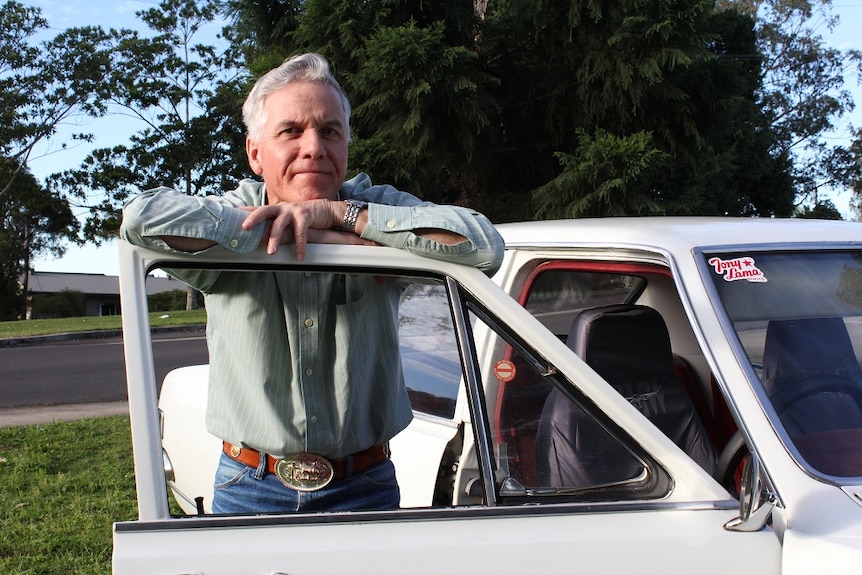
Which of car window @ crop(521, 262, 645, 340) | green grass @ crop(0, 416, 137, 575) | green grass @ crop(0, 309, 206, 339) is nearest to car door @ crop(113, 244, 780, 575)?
car window @ crop(521, 262, 645, 340)

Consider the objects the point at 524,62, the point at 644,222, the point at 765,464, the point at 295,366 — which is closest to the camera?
the point at 765,464

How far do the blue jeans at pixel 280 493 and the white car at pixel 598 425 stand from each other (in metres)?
0.08

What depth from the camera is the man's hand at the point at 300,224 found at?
→ 1.53 metres

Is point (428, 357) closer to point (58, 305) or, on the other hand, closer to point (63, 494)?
point (63, 494)

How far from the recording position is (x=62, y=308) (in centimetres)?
3203

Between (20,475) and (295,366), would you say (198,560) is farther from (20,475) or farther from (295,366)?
(20,475)

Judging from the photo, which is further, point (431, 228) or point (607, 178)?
point (607, 178)

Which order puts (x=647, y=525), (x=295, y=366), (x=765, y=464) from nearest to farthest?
(x=647, y=525), (x=765, y=464), (x=295, y=366)

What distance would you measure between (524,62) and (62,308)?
92.3 feet

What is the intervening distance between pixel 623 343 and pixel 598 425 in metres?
0.93

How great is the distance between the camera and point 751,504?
1.50 m

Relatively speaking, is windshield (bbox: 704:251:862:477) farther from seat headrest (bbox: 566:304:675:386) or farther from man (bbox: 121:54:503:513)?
man (bbox: 121:54:503:513)

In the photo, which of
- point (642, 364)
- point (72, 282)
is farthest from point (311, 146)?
point (72, 282)

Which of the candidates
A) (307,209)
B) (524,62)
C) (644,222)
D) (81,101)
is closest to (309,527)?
(307,209)
